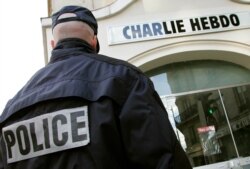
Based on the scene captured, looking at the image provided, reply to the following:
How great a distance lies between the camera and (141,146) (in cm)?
125

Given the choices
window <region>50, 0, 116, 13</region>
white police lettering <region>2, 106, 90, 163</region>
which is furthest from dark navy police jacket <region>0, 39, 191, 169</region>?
window <region>50, 0, 116, 13</region>

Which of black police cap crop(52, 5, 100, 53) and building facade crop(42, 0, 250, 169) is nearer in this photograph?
black police cap crop(52, 5, 100, 53)

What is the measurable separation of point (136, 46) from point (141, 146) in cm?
489

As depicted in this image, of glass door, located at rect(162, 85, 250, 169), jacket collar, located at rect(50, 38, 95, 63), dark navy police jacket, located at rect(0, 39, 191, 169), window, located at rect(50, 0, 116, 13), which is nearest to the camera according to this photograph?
dark navy police jacket, located at rect(0, 39, 191, 169)

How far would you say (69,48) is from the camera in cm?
157

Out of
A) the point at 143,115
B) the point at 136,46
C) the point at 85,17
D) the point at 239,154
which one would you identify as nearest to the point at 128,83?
the point at 143,115

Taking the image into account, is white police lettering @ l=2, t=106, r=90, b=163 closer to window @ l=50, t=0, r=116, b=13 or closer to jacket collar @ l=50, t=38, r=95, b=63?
jacket collar @ l=50, t=38, r=95, b=63

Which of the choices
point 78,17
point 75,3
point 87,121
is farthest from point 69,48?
point 75,3

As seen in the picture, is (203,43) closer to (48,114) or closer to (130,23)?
(130,23)

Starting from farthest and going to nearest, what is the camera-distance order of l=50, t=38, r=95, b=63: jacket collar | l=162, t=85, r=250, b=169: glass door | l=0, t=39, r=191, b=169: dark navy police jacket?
1. l=162, t=85, r=250, b=169: glass door
2. l=50, t=38, r=95, b=63: jacket collar
3. l=0, t=39, r=191, b=169: dark navy police jacket

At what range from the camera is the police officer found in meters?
1.27

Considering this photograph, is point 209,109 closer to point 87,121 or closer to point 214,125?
point 214,125

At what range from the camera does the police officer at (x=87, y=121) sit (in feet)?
4.17

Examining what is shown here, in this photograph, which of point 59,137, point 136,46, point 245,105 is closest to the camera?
point 59,137
